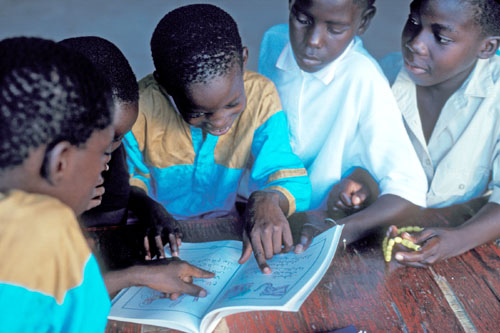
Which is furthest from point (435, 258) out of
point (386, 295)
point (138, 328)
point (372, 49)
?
point (372, 49)

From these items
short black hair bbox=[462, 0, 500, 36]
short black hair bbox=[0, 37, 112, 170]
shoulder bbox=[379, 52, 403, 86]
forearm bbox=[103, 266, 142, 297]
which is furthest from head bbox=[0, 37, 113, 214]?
shoulder bbox=[379, 52, 403, 86]

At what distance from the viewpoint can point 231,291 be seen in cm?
82

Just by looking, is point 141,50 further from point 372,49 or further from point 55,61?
Result: point 55,61

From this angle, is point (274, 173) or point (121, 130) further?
point (274, 173)

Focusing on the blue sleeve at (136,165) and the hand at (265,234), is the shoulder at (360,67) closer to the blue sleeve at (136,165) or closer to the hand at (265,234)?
the hand at (265,234)

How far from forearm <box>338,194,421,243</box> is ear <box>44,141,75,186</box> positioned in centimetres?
60

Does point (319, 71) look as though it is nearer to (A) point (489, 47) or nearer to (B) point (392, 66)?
(B) point (392, 66)

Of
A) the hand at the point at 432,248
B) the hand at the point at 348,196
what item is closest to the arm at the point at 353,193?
the hand at the point at 348,196

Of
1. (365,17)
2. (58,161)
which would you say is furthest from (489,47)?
(58,161)

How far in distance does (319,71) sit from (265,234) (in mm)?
581

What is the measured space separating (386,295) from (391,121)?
53 centimetres

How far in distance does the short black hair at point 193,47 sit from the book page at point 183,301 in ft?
1.16

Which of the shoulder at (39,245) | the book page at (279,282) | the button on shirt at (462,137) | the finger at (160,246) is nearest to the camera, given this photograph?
the shoulder at (39,245)

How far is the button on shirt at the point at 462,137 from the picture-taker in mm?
1267
